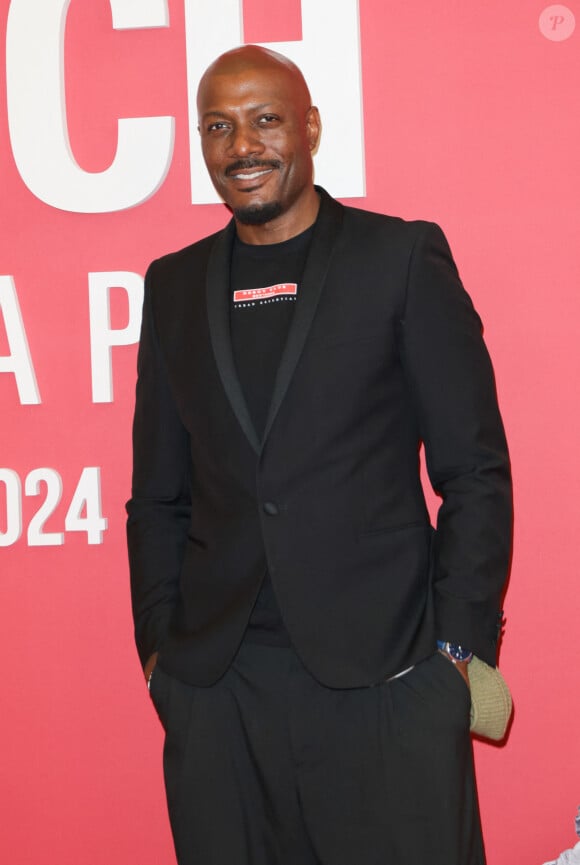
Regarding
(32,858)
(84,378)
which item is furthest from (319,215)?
(32,858)

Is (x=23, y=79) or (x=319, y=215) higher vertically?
(x=23, y=79)

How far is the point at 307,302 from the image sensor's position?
5.86 ft

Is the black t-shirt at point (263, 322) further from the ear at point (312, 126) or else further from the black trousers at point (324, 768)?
the ear at point (312, 126)

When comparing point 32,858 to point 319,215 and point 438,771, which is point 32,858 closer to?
point 438,771

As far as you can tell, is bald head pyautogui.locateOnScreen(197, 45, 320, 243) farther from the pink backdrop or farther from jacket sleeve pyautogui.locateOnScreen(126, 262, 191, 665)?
the pink backdrop

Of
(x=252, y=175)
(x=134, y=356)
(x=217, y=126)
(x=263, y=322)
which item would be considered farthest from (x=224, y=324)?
(x=134, y=356)

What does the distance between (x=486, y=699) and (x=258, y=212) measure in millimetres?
989

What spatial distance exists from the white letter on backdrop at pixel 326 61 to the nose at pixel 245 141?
1.61 ft

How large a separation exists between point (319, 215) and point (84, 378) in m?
0.83

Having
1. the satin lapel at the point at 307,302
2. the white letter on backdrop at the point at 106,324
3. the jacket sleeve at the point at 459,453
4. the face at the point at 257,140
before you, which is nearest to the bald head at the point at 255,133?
the face at the point at 257,140

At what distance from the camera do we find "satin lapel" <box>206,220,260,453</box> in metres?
1.79

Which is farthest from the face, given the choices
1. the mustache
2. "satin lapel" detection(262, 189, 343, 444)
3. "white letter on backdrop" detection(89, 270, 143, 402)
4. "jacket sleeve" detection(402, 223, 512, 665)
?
"white letter on backdrop" detection(89, 270, 143, 402)

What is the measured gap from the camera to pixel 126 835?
2514 millimetres

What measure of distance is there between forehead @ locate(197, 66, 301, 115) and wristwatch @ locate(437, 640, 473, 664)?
1042mm
